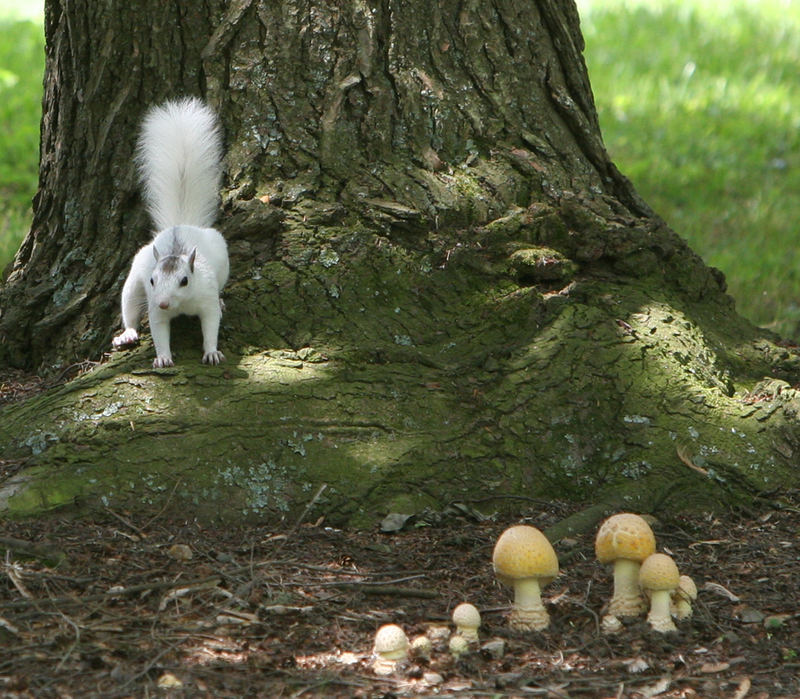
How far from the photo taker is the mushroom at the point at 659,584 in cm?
258

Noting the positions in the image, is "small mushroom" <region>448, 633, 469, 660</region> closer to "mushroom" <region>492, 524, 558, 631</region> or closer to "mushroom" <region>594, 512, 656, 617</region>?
"mushroom" <region>492, 524, 558, 631</region>

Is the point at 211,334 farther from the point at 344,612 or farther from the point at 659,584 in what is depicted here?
the point at 659,584

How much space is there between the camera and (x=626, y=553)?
8.75 ft

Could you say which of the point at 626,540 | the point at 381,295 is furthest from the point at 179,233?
the point at 626,540

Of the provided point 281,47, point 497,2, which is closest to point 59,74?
point 281,47

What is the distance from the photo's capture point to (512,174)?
409 centimetres

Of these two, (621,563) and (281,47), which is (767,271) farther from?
(621,563)

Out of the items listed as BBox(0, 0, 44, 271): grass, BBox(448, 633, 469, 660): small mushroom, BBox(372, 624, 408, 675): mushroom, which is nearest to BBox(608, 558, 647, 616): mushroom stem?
BBox(448, 633, 469, 660): small mushroom

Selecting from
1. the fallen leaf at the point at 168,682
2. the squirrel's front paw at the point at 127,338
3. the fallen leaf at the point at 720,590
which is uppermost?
the squirrel's front paw at the point at 127,338

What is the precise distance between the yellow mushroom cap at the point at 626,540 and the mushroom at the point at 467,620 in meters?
0.38

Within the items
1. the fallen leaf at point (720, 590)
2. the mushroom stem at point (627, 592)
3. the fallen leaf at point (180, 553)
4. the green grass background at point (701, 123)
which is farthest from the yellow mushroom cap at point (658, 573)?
the green grass background at point (701, 123)

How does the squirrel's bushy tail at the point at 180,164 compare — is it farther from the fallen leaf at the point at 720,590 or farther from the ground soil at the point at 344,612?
the fallen leaf at the point at 720,590

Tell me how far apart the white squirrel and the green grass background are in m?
2.00

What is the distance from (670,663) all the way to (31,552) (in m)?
1.79
